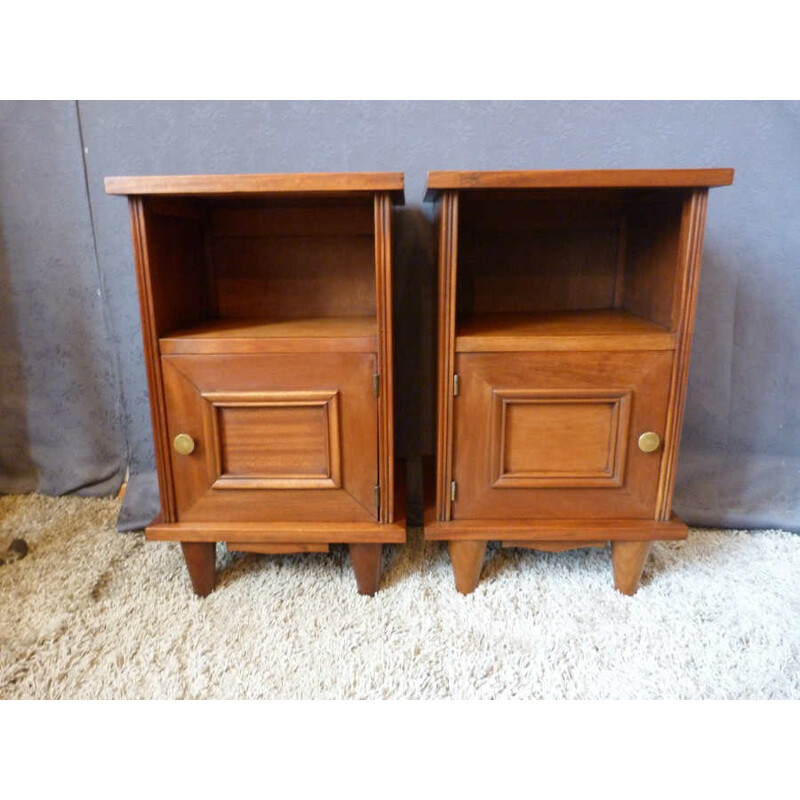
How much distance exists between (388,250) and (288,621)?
2.00ft

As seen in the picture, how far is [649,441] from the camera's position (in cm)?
91

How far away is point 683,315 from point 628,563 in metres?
0.43

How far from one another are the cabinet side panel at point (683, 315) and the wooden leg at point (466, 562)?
31 cm

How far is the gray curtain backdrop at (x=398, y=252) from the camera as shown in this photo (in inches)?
44.6

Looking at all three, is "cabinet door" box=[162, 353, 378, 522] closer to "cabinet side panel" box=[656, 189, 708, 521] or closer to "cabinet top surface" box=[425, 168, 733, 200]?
"cabinet top surface" box=[425, 168, 733, 200]

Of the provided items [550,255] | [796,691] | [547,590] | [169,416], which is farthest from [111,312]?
[796,691]

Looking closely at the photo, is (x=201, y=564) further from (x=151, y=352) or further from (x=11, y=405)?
(x=11, y=405)

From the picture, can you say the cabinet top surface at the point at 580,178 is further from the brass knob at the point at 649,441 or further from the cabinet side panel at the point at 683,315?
the brass knob at the point at 649,441

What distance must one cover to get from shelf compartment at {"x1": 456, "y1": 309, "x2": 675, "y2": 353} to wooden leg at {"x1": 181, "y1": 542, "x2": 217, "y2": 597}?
552mm

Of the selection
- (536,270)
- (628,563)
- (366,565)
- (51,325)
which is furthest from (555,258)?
(51,325)

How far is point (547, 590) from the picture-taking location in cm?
101

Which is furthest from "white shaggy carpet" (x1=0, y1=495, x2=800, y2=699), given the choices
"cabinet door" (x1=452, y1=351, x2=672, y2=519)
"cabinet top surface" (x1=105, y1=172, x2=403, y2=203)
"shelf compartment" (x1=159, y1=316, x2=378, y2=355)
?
"cabinet top surface" (x1=105, y1=172, x2=403, y2=203)
